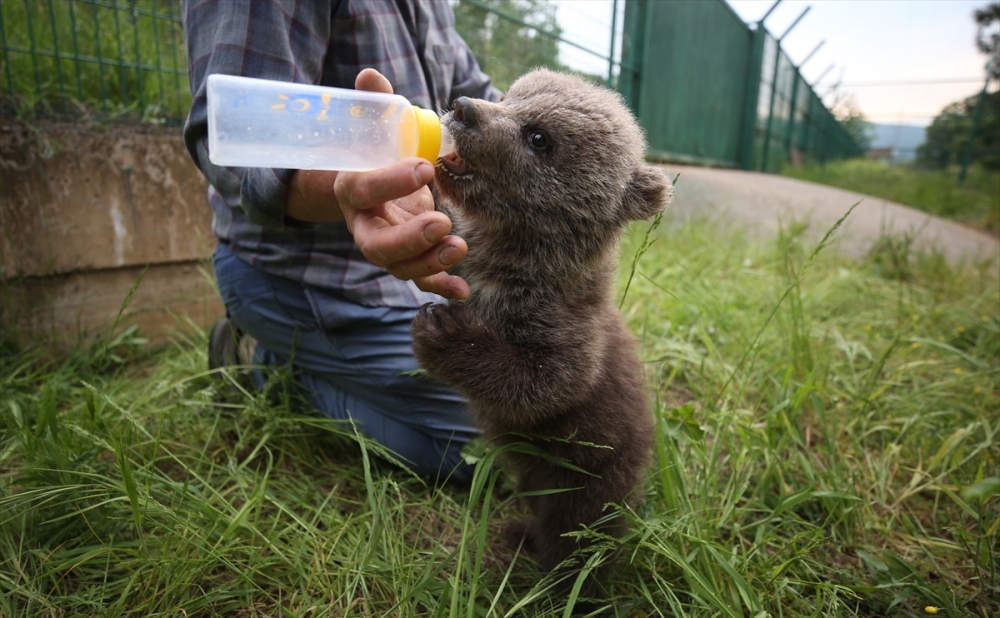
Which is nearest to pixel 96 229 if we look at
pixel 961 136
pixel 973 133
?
pixel 973 133

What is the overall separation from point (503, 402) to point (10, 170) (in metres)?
3.27

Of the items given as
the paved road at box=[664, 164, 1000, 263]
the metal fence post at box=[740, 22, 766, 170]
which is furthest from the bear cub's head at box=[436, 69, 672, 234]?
the metal fence post at box=[740, 22, 766, 170]

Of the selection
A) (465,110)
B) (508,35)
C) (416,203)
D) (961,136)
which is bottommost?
(416,203)

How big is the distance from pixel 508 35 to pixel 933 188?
1147cm

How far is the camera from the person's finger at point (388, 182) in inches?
57.7

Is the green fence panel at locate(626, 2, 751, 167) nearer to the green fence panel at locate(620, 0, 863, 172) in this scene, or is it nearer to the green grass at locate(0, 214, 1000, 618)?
the green fence panel at locate(620, 0, 863, 172)

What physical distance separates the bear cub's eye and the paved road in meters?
5.05

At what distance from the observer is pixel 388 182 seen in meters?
1.48

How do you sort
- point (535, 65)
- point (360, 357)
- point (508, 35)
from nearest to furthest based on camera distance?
point (360, 357)
point (535, 65)
point (508, 35)

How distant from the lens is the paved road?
6.83 m

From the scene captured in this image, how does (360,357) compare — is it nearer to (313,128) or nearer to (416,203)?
(416,203)

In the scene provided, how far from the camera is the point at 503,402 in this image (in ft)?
5.78

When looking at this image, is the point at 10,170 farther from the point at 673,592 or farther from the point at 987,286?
the point at 987,286

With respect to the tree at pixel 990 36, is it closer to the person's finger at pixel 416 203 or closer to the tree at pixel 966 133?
the tree at pixel 966 133
